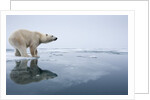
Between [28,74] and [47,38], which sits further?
[47,38]

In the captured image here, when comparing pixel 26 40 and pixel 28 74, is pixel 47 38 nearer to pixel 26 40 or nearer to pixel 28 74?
pixel 26 40

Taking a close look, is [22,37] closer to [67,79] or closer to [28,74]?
[28,74]

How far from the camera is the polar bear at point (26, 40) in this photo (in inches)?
166

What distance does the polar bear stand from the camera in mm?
4215

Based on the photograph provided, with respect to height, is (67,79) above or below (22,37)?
below

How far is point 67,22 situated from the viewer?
354 centimetres

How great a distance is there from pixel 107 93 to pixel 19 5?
216cm

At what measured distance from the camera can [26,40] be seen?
4516mm

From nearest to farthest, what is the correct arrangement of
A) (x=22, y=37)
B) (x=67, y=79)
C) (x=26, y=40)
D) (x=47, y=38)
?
1. (x=67, y=79)
2. (x=22, y=37)
3. (x=26, y=40)
4. (x=47, y=38)

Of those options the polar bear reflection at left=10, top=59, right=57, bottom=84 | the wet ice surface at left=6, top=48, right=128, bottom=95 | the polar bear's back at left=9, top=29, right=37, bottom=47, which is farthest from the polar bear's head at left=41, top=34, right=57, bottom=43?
the polar bear reflection at left=10, top=59, right=57, bottom=84

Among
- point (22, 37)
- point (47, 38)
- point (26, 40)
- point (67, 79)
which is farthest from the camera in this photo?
point (47, 38)

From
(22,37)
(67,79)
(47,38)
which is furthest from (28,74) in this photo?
(47,38)

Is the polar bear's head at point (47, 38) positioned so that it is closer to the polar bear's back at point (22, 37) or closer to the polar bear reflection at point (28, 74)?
the polar bear's back at point (22, 37)

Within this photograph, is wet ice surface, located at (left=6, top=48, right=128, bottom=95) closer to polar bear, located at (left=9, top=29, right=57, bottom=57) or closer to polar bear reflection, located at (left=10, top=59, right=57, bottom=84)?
polar bear reflection, located at (left=10, top=59, right=57, bottom=84)
